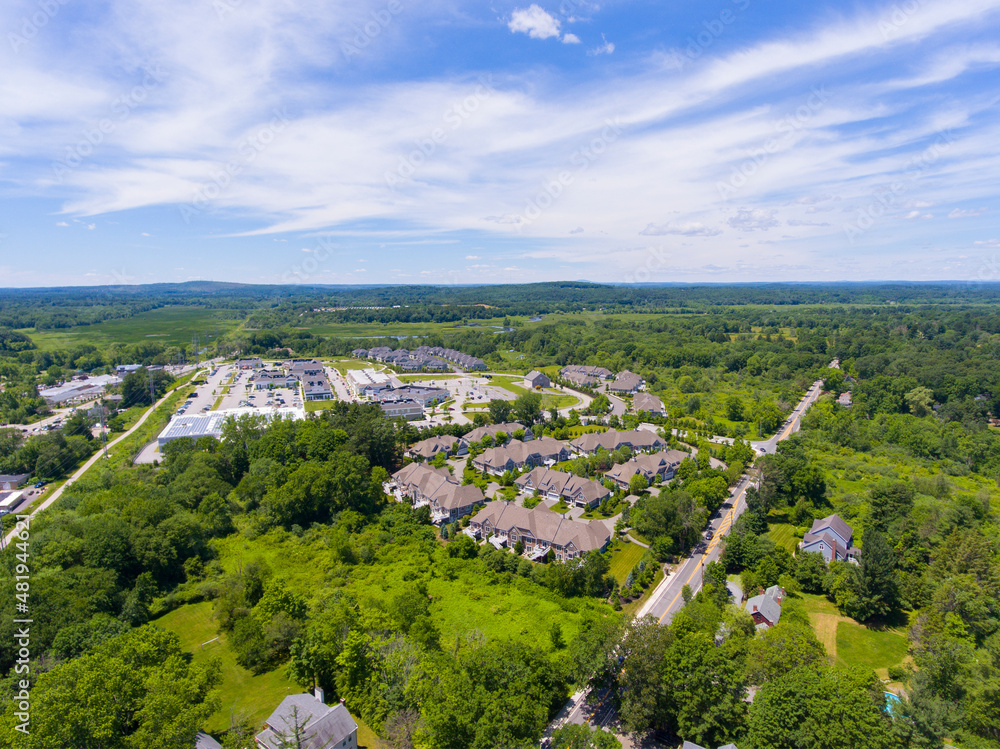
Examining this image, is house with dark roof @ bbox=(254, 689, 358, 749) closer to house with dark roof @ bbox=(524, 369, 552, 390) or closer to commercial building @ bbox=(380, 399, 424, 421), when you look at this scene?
commercial building @ bbox=(380, 399, 424, 421)

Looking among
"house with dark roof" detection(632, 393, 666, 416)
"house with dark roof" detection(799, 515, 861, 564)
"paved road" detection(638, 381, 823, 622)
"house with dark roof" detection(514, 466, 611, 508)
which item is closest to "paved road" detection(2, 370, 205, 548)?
"house with dark roof" detection(514, 466, 611, 508)

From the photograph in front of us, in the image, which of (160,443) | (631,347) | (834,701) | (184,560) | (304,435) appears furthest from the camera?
(631,347)

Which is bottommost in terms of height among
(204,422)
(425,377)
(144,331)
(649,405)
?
(649,405)

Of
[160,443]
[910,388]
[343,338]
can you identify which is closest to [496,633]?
[160,443]

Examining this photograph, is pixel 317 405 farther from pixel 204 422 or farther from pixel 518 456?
pixel 518 456

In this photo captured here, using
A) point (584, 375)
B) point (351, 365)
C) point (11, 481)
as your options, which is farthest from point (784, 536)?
point (351, 365)

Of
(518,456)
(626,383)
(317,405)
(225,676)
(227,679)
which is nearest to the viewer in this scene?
(227,679)

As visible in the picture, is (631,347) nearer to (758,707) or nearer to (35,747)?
(758,707)
